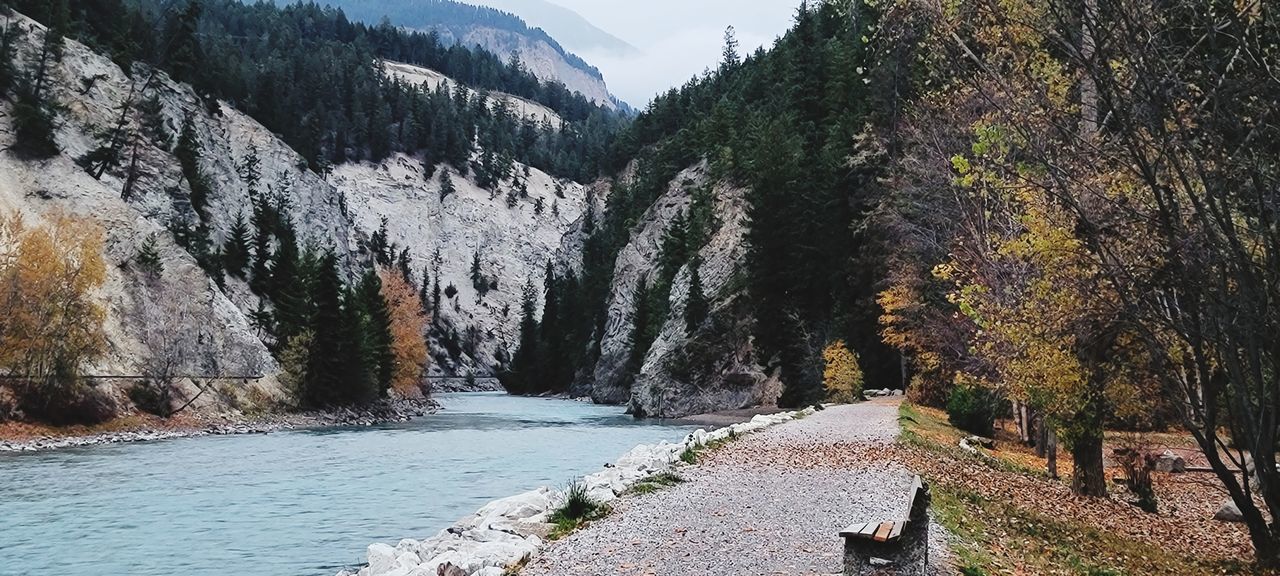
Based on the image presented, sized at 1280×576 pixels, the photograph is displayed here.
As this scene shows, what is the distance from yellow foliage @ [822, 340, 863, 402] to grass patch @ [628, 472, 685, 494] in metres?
34.4

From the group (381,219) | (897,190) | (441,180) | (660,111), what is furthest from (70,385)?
(441,180)

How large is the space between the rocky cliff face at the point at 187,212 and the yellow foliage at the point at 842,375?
35.3 meters

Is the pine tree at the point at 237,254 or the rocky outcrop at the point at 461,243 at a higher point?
the rocky outcrop at the point at 461,243

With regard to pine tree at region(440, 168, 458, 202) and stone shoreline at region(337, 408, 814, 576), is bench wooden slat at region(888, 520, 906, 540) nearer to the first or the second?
stone shoreline at region(337, 408, 814, 576)

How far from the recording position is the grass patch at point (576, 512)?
40.7 feet

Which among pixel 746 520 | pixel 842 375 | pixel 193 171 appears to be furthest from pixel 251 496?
pixel 193 171

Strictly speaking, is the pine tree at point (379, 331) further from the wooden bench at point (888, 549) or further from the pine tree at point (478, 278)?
the pine tree at point (478, 278)

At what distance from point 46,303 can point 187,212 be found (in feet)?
121

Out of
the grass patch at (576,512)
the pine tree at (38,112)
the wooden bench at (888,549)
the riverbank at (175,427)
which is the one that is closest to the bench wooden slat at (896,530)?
the wooden bench at (888,549)

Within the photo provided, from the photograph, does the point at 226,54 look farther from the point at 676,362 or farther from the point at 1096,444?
the point at 1096,444

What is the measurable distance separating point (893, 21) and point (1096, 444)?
12.3 m

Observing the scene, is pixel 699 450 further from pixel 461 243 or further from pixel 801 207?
pixel 461 243

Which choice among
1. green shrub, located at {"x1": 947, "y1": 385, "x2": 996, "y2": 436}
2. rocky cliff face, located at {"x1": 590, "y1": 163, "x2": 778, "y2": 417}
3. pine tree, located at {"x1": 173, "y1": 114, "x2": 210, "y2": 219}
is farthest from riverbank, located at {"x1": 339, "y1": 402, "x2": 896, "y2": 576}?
pine tree, located at {"x1": 173, "y1": 114, "x2": 210, "y2": 219}

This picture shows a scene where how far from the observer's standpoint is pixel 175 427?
47.8 meters
